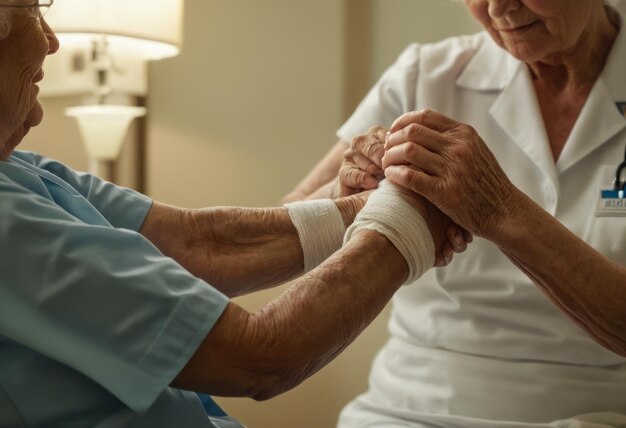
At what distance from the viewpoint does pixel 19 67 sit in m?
1.01

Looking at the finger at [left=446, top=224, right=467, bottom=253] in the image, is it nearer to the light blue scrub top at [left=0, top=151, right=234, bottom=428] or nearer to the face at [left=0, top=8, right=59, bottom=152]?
the light blue scrub top at [left=0, top=151, right=234, bottom=428]

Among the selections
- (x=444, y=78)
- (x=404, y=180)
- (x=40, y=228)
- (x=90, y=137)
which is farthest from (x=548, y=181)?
(x=90, y=137)

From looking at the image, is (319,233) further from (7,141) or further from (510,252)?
(7,141)

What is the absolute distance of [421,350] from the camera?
1.61m

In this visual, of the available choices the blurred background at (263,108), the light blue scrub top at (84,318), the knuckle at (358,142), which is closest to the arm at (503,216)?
the knuckle at (358,142)

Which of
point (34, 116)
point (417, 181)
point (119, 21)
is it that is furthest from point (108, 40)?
point (417, 181)

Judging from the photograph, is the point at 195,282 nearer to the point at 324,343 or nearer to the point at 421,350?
the point at 324,343

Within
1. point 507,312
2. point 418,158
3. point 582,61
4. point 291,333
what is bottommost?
point 507,312

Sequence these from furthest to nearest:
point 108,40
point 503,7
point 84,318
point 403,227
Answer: point 108,40 < point 503,7 < point 403,227 < point 84,318

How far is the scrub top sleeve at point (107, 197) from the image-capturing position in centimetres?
124

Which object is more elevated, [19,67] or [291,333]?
[19,67]

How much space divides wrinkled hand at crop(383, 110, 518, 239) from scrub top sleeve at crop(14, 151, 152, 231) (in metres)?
0.40

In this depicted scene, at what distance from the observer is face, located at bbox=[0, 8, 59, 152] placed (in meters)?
1.00

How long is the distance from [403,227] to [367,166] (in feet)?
1.20
